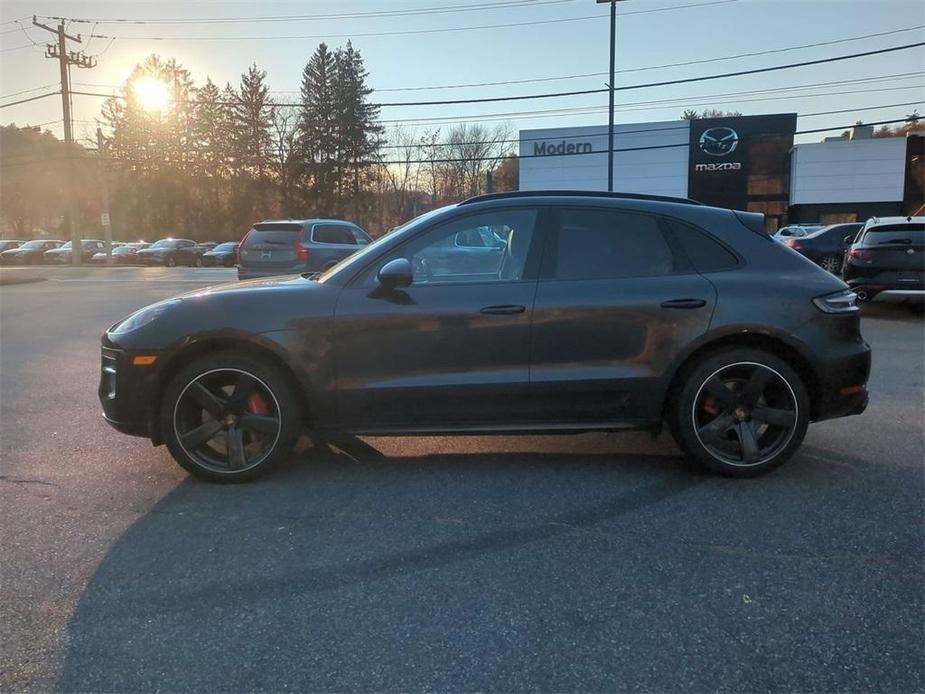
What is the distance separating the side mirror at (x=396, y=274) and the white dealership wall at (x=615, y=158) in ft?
128

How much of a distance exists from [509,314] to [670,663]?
6.87 feet

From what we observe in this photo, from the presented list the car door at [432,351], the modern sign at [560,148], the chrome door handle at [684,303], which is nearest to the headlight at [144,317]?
the car door at [432,351]

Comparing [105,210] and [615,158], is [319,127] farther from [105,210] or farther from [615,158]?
[615,158]

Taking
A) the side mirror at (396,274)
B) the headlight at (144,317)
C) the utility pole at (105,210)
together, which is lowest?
the headlight at (144,317)

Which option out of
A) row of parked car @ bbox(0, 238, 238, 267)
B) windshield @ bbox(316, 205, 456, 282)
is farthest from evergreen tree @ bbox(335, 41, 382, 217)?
windshield @ bbox(316, 205, 456, 282)

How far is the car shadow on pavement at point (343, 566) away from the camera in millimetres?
2449

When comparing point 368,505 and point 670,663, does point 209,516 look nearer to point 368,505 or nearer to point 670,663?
point 368,505

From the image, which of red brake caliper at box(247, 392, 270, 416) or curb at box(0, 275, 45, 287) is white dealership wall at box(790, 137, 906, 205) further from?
red brake caliper at box(247, 392, 270, 416)

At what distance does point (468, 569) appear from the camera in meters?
3.08

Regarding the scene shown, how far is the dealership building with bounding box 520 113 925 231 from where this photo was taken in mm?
38594

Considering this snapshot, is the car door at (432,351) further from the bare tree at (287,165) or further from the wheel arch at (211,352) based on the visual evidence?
the bare tree at (287,165)

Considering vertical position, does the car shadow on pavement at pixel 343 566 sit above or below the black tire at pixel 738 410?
below

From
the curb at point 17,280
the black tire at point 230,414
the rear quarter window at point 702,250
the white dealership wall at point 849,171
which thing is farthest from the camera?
the white dealership wall at point 849,171

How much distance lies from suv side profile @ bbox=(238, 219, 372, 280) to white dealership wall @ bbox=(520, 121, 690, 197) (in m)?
29.9
